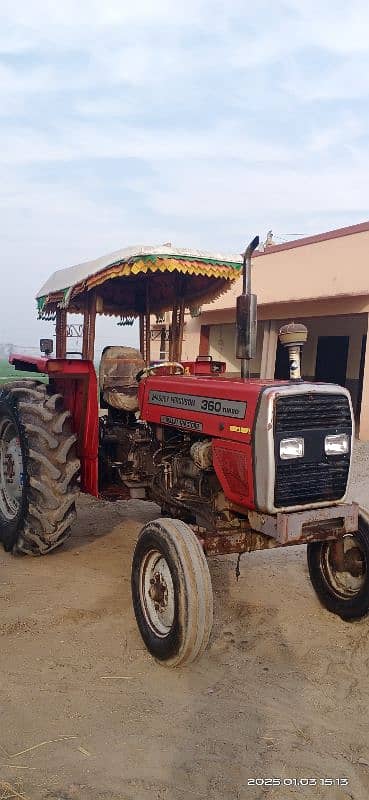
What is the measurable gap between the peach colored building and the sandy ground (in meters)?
7.52

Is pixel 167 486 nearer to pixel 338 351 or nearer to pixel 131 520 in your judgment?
pixel 131 520

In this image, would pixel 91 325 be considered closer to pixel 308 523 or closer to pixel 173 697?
pixel 308 523

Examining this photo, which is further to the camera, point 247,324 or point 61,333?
Result: point 61,333

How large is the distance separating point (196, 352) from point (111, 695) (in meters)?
15.2

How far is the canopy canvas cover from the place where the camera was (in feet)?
13.3

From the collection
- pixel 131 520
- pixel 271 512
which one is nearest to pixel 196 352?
pixel 131 520

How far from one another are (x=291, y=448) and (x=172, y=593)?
0.95 metres

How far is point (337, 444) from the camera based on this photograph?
316cm

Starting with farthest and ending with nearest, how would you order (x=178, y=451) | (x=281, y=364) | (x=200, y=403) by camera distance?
(x=281, y=364), (x=178, y=451), (x=200, y=403)

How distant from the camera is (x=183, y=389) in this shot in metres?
3.63

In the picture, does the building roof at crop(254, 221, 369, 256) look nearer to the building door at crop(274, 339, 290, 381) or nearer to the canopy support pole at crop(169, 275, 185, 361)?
the building door at crop(274, 339, 290, 381)

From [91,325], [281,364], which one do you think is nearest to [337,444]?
[91,325]

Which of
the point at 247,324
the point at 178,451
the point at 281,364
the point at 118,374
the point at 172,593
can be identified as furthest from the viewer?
the point at 281,364

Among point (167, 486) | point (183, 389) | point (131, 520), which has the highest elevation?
point (183, 389)
